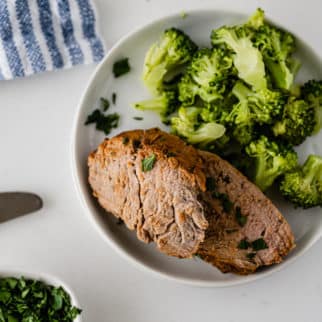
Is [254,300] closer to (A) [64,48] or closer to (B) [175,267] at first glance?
(B) [175,267]

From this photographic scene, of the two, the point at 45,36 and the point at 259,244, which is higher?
the point at 45,36

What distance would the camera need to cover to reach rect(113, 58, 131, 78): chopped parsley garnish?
3.25m

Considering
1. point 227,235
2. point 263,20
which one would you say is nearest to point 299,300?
point 227,235

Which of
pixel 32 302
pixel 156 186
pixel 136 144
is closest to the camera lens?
pixel 156 186

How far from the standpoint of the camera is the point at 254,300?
3.50 meters

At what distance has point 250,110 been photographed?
3135 millimetres

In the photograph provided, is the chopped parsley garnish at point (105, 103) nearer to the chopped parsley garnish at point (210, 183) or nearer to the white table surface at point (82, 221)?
the white table surface at point (82, 221)

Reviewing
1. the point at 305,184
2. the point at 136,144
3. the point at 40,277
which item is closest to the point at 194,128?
the point at 136,144

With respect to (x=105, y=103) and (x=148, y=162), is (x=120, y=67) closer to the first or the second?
(x=105, y=103)

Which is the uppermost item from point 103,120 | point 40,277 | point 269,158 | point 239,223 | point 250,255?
point 269,158

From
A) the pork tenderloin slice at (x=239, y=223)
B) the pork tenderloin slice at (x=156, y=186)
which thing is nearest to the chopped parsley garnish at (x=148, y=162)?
the pork tenderloin slice at (x=156, y=186)

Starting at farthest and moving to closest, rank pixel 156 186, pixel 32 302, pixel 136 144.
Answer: pixel 32 302 → pixel 136 144 → pixel 156 186

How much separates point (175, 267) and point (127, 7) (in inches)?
54.7

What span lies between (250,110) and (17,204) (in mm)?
1281
